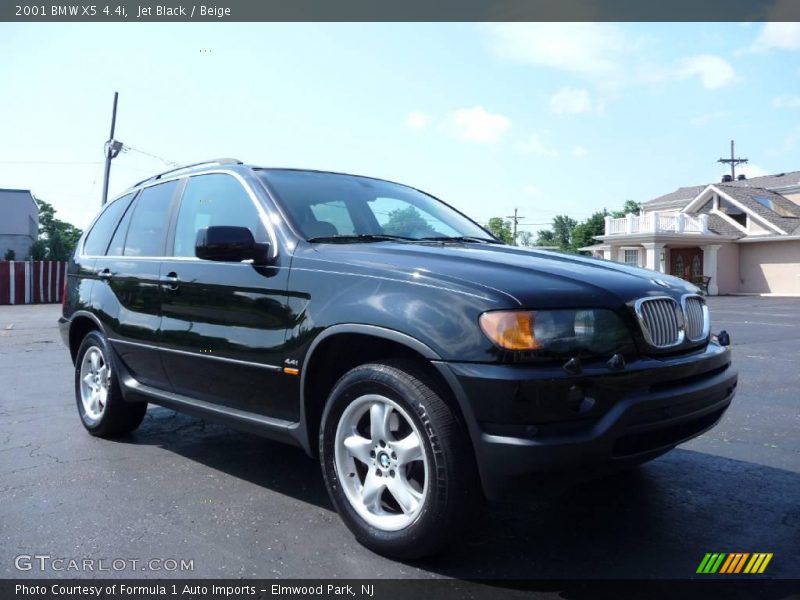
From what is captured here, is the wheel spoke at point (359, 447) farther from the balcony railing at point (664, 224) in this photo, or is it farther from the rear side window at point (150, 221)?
the balcony railing at point (664, 224)

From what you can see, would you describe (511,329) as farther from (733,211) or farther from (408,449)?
(733,211)

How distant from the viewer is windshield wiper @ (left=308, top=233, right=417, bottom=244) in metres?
3.69

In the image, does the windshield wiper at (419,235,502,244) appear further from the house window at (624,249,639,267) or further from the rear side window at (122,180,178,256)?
the house window at (624,249,639,267)

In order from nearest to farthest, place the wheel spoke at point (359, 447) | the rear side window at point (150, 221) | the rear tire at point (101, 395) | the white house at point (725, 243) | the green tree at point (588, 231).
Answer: the wheel spoke at point (359, 447) < the rear side window at point (150, 221) < the rear tire at point (101, 395) < the white house at point (725, 243) < the green tree at point (588, 231)

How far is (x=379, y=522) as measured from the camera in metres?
3.01

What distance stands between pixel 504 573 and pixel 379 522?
0.57 meters

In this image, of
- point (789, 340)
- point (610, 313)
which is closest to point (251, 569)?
point (610, 313)

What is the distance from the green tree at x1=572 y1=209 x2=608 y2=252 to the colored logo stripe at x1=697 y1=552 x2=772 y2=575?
6258 cm

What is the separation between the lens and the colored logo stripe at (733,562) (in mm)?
2847

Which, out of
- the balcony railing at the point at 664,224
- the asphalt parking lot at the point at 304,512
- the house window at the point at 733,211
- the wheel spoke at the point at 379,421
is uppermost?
the house window at the point at 733,211

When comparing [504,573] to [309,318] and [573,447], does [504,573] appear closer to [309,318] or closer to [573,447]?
[573,447]

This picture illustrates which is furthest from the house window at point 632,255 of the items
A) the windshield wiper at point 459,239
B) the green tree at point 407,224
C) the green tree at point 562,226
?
the green tree at point 562,226

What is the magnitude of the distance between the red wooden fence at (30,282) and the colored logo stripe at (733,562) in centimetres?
2942

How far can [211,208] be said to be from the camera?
4.26 m
